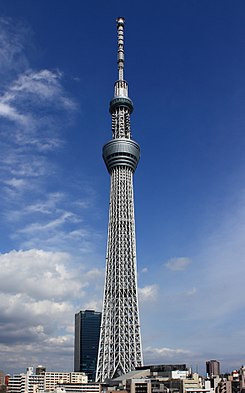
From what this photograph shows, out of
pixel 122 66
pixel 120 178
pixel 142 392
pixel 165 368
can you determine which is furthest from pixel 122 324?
pixel 122 66

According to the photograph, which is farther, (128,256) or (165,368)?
(128,256)

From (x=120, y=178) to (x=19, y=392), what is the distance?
7063 cm

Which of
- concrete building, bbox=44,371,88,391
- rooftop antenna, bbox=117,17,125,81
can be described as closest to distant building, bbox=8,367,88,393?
concrete building, bbox=44,371,88,391

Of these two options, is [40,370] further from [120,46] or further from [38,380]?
[120,46]

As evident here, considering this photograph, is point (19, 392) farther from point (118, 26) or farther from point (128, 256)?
point (118, 26)

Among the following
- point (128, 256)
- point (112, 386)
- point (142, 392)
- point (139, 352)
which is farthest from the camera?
point (128, 256)

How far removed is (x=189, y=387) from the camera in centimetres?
9512

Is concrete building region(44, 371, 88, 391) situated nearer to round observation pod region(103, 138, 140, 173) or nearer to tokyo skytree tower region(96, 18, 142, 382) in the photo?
tokyo skytree tower region(96, 18, 142, 382)

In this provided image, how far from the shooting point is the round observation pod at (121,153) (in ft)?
423

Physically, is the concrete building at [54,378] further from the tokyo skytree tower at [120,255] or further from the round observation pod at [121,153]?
the round observation pod at [121,153]

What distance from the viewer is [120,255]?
121 meters

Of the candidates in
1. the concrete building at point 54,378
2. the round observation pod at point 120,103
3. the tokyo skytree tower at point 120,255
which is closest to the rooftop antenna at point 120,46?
the tokyo skytree tower at point 120,255

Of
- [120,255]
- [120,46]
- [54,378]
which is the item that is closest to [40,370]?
[54,378]

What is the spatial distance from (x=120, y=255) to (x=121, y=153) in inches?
1092
